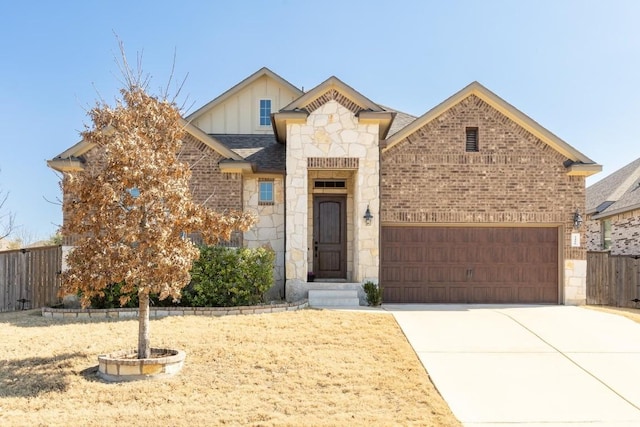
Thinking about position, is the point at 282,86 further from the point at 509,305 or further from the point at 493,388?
the point at 493,388

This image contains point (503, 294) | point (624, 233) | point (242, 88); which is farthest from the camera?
point (624, 233)

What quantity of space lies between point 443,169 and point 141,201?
334 inches

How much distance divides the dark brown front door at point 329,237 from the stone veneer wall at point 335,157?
5.83ft

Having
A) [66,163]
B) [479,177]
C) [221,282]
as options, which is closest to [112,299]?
[221,282]

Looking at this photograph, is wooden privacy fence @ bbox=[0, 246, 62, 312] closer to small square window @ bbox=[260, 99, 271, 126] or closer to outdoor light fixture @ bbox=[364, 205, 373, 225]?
small square window @ bbox=[260, 99, 271, 126]

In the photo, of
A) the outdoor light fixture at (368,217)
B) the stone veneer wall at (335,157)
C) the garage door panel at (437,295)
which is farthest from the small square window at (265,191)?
the garage door panel at (437,295)

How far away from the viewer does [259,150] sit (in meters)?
14.4

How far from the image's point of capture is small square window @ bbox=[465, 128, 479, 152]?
43.1ft

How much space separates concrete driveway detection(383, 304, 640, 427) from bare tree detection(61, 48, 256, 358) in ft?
13.9

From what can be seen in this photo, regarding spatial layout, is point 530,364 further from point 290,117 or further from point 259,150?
point 259,150

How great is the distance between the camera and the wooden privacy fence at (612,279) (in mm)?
13633

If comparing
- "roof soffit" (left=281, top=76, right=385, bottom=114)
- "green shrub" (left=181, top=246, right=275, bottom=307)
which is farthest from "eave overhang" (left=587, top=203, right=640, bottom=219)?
"green shrub" (left=181, top=246, right=275, bottom=307)

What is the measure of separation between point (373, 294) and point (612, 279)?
714 cm

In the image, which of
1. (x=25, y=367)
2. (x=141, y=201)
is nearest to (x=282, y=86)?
(x=141, y=201)
